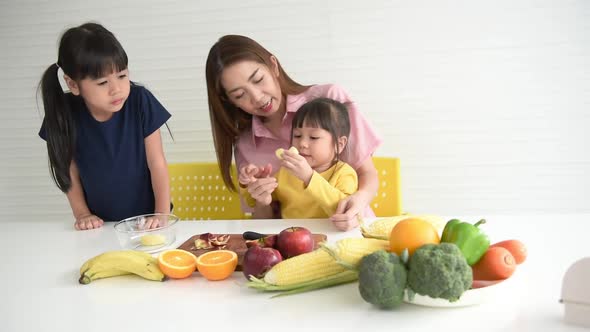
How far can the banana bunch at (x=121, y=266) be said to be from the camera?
1.12m

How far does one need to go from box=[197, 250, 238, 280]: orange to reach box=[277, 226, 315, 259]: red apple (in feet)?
0.40

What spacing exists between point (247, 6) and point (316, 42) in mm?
483

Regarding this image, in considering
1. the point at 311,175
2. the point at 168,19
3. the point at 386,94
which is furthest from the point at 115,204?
the point at 386,94

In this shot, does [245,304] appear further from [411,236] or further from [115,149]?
[115,149]

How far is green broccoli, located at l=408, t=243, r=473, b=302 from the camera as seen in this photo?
816 mm

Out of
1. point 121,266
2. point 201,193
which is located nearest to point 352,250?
point 121,266

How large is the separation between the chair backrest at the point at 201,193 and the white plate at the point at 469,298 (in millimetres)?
1343

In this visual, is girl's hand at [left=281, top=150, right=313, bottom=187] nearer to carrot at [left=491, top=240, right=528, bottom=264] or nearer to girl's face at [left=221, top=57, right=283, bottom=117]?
girl's face at [left=221, top=57, right=283, bottom=117]

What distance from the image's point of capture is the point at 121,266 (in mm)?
1143

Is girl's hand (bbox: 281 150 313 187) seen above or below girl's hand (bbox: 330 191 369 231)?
above

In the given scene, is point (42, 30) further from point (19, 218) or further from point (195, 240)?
point (195, 240)

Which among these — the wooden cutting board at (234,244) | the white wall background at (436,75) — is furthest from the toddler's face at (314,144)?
the white wall background at (436,75)

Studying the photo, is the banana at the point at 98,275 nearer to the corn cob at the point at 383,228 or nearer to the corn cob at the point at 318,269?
the corn cob at the point at 318,269

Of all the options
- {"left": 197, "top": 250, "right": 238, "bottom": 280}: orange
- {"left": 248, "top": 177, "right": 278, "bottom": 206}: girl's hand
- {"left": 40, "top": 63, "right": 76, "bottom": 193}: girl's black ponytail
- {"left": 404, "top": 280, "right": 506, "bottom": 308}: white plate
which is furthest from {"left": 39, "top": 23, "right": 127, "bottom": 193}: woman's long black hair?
{"left": 404, "top": 280, "right": 506, "bottom": 308}: white plate
